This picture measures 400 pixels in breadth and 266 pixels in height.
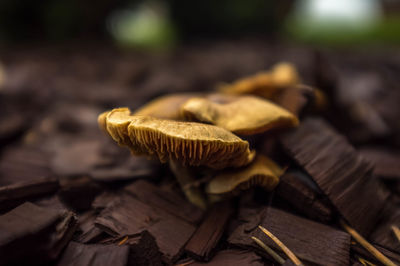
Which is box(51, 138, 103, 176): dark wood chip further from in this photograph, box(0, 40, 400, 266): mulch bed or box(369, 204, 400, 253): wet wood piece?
box(369, 204, 400, 253): wet wood piece

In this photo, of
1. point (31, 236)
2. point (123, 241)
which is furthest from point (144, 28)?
point (31, 236)

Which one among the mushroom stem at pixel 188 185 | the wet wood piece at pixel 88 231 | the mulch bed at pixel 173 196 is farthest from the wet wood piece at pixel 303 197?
the wet wood piece at pixel 88 231

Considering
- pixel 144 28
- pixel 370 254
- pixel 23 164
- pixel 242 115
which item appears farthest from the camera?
pixel 144 28

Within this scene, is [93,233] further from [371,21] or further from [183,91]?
[371,21]

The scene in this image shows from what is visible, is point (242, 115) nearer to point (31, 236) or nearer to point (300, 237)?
point (300, 237)

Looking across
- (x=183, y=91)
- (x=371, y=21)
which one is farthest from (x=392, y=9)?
(x=183, y=91)

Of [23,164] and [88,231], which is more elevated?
[23,164]
